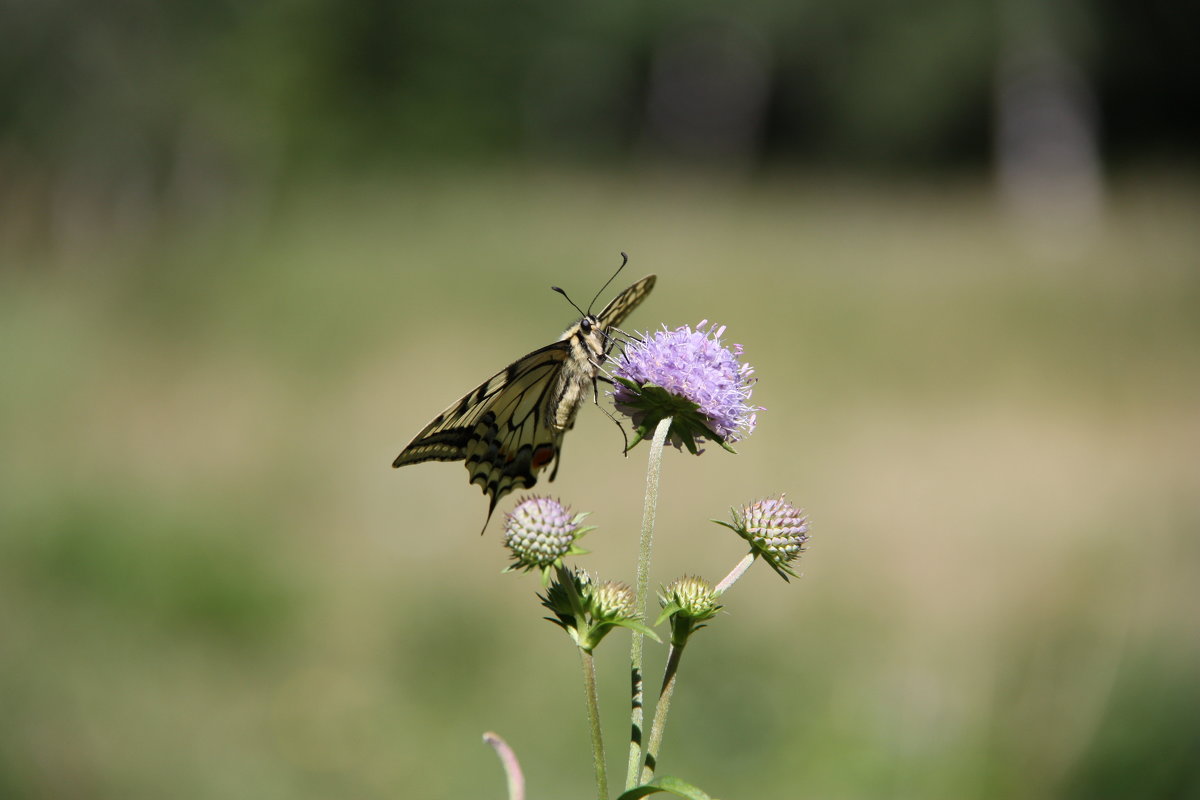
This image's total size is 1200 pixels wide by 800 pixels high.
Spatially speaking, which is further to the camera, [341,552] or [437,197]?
[437,197]

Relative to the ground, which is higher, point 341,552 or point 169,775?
point 341,552

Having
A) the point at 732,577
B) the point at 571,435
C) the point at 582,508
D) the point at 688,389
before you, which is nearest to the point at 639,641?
the point at 732,577

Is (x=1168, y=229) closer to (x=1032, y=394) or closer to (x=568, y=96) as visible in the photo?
(x=1032, y=394)

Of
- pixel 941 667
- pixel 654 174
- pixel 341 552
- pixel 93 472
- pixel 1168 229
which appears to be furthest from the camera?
pixel 654 174

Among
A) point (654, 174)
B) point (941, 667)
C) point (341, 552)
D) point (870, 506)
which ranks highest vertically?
point (654, 174)

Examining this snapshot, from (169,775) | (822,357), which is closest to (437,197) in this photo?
(822,357)

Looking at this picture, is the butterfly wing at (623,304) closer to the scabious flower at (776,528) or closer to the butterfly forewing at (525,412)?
the butterfly forewing at (525,412)

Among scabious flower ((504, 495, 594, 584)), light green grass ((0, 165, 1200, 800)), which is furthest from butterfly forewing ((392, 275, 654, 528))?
light green grass ((0, 165, 1200, 800))

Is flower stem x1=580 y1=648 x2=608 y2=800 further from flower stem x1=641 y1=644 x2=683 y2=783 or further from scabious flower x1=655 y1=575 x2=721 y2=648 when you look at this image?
scabious flower x1=655 y1=575 x2=721 y2=648
